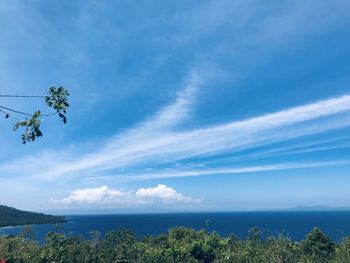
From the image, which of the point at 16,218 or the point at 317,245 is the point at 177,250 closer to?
the point at 317,245

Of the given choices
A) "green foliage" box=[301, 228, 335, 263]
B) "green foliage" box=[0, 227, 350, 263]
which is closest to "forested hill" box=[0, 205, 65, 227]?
"green foliage" box=[0, 227, 350, 263]

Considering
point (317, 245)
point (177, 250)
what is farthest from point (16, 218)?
point (317, 245)

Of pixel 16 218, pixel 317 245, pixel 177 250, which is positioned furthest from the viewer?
pixel 16 218

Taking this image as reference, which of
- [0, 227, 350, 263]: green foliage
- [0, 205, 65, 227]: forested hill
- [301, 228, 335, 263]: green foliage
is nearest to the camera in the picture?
[0, 227, 350, 263]: green foliage

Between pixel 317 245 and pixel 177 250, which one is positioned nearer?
pixel 177 250

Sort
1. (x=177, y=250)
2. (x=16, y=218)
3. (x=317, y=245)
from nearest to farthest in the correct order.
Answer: (x=177, y=250)
(x=317, y=245)
(x=16, y=218)

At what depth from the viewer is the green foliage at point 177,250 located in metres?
29.4

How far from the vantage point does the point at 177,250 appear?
1247 inches

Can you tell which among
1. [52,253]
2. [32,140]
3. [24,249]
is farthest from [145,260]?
[32,140]

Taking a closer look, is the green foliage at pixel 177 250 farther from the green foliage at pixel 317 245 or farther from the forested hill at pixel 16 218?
the forested hill at pixel 16 218

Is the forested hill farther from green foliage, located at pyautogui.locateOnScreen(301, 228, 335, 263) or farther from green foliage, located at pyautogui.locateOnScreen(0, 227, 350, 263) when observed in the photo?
green foliage, located at pyautogui.locateOnScreen(301, 228, 335, 263)

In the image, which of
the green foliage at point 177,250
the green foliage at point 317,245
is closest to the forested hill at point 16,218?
the green foliage at point 177,250

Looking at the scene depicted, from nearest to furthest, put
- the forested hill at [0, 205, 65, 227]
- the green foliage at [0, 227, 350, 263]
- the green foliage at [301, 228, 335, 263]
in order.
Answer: the green foliage at [0, 227, 350, 263]
the green foliage at [301, 228, 335, 263]
the forested hill at [0, 205, 65, 227]

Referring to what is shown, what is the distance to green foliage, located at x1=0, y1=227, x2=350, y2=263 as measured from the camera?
2941cm
